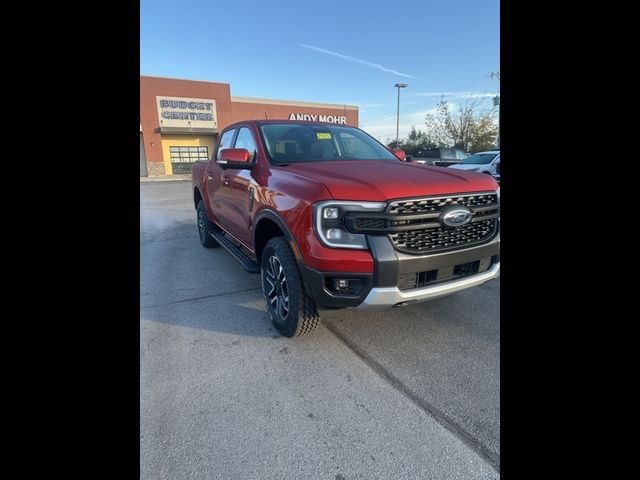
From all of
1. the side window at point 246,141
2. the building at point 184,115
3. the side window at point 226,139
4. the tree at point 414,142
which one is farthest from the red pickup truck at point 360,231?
the tree at point 414,142

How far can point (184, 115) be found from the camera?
30.8m

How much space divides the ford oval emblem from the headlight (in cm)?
46

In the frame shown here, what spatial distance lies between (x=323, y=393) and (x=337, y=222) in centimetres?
112

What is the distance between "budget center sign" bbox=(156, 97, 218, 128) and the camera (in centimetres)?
2992

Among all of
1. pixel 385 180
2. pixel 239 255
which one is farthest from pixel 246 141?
pixel 385 180

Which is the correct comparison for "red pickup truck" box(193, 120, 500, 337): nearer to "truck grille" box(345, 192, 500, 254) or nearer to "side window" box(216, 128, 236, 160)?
"truck grille" box(345, 192, 500, 254)

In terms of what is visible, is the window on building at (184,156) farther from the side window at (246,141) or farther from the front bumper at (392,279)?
the front bumper at (392,279)

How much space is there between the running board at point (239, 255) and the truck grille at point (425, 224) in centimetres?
154

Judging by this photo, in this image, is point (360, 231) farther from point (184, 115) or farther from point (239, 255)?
point (184, 115)

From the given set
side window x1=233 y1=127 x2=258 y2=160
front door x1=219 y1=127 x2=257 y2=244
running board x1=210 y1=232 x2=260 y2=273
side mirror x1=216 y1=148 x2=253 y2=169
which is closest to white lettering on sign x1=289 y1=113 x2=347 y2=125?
running board x1=210 y1=232 x2=260 y2=273
